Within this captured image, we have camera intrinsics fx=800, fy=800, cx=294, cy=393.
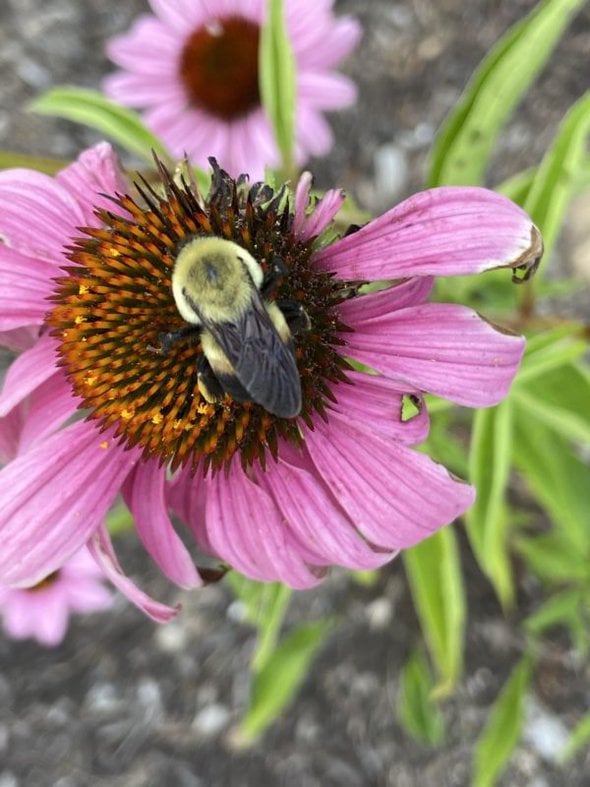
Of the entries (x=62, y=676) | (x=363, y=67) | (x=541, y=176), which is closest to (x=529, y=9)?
(x=363, y=67)

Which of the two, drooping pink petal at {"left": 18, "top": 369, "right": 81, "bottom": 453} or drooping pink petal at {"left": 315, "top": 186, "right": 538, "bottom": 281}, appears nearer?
drooping pink petal at {"left": 315, "top": 186, "right": 538, "bottom": 281}

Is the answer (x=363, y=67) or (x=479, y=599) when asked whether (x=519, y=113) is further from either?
(x=479, y=599)

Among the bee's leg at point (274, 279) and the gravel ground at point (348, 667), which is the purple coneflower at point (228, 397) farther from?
the gravel ground at point (348, 667)

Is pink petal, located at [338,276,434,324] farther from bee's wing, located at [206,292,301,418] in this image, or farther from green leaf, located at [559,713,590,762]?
green leaf, located at [559,713,590,762]

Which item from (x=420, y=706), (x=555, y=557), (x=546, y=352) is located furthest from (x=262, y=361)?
(x=420, y=706)

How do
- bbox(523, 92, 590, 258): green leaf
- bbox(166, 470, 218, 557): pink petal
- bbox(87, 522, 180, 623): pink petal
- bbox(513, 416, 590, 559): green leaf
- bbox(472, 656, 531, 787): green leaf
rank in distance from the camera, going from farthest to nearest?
1. bbox(472, 656, 531, 787): green leaf
2. bbox(513, 416, 590, 559): green leaf
3. bbox(523, 92, 590, 258): green leaf
4. bbox(166, 470, 218, 557): pink petal
5. bbox(87, 522, 180, 623): pink petal

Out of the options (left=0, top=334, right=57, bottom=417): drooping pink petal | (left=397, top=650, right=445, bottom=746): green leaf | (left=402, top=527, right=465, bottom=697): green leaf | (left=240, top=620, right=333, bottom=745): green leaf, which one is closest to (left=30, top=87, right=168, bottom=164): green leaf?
(left=0, top=334, right=57, bottom=417): drooping pink petal

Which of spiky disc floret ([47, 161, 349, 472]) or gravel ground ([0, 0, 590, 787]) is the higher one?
spiky disc floret ([47, 161, 349, 472])

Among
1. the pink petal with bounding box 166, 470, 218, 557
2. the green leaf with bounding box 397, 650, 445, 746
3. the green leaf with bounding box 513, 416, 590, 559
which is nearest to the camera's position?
the pink petal with bounding box 166, 470, 218, 557
